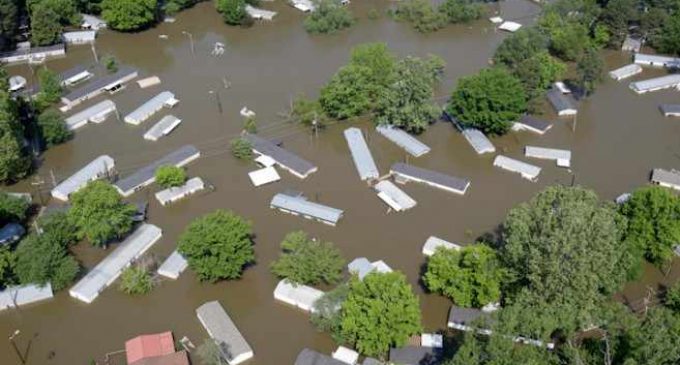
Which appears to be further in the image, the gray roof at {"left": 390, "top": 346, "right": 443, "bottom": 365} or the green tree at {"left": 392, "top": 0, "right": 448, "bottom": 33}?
the green tree at {"left": 392, "top": 0, "right": 448, "bottom": 33}

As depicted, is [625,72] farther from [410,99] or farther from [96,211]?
[96,211]

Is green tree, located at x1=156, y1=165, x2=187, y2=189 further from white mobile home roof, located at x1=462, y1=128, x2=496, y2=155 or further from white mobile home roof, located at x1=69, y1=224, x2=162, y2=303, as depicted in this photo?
white mobile home roof, located at x1=462, y1=128, x2=496, y2=155

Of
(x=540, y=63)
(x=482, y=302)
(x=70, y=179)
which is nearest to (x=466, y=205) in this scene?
(x=482, y=302)

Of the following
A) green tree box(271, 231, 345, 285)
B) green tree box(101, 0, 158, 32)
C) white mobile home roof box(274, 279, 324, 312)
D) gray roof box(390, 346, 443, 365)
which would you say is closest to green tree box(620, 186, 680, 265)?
gray roof box(390, 346, 443, 365)

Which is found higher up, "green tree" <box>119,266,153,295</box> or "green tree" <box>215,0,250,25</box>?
"green tree" <box>215,0,250,25</box>

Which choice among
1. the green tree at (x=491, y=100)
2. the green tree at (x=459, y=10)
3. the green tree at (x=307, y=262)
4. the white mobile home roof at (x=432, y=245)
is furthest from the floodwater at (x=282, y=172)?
the green tree at (x=491, y=100)

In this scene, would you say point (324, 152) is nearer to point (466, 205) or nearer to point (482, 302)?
point (466, 205)

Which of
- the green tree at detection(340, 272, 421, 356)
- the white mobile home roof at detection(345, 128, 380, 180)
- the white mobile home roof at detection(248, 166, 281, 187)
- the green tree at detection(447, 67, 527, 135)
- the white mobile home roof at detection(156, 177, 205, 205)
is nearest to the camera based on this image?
the green tree at detection(340, 272, 421, 356)

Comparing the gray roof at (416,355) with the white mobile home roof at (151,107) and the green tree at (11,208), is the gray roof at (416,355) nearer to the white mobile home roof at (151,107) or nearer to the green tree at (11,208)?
the green tree at (11,208)
